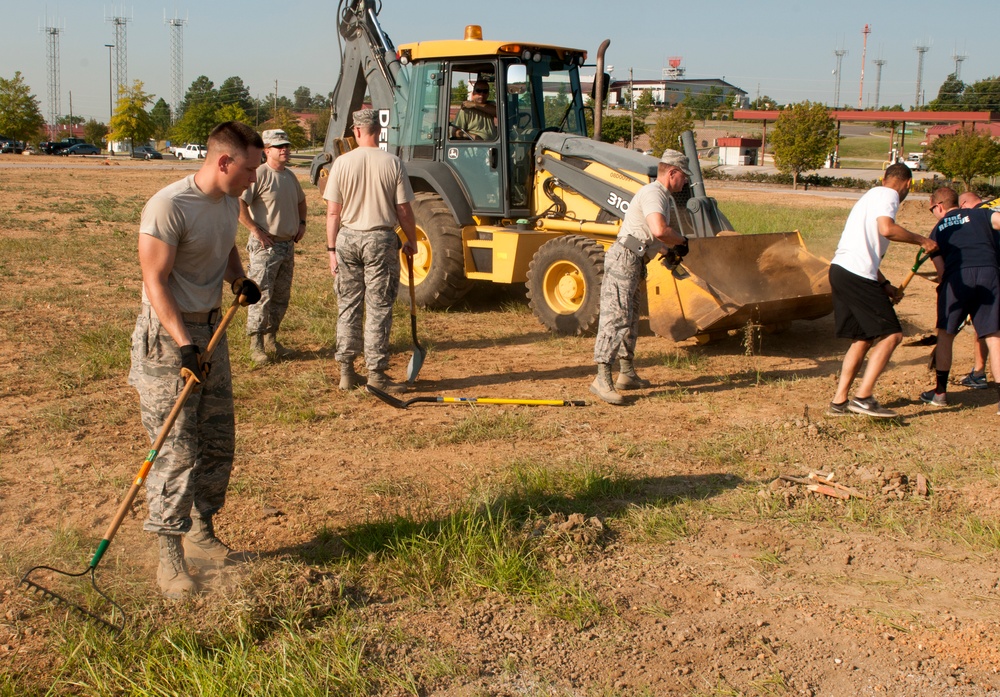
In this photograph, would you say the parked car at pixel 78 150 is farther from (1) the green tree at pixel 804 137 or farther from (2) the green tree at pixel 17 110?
(1) the green tree at pixel 804 137

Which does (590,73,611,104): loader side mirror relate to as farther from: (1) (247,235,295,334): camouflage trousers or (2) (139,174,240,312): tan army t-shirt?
(2) (139,174,240,312): tan army t-shirt

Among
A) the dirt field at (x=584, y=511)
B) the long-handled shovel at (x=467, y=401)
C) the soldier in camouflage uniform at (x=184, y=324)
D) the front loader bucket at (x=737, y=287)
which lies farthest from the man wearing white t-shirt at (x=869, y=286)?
the soldier in camouflage uniform at (x=184, y=324)

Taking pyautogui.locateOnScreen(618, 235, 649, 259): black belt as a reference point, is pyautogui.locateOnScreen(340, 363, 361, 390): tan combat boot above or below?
below

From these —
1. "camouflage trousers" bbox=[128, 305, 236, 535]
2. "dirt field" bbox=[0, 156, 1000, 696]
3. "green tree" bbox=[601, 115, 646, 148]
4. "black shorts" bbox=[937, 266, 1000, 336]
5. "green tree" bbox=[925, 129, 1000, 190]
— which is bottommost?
"dirt field" bbox=[0, 156, 1000, 696]

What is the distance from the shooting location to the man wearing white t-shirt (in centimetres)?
614

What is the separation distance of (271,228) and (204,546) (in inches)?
153

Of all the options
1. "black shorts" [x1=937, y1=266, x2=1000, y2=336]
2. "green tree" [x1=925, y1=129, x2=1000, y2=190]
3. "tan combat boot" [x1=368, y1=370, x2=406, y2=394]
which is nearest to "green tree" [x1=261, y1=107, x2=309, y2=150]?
"green tree" [x1=925, y1=129, x2=1000, y2=190]

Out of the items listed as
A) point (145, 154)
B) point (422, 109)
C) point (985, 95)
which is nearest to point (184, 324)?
point (422, 109)

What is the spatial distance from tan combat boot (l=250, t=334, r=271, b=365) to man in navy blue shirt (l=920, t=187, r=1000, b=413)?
203 inches

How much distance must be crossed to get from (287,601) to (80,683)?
0.78 metres

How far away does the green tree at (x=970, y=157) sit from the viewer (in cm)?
3225

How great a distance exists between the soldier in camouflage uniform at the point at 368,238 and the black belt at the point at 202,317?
284 cm

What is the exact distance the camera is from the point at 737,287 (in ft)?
27.5

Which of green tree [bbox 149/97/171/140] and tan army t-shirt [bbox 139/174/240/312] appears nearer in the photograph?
tan army t-shirt [bbox 139/174/240/312]
